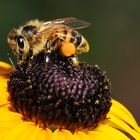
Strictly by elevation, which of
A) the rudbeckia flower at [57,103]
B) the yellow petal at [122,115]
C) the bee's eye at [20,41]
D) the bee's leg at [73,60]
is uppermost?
the bee's eye at [20,41]

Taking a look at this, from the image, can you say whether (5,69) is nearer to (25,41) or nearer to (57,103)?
(25,41)

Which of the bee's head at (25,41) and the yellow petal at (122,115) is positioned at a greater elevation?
the bee's head at (25,41)

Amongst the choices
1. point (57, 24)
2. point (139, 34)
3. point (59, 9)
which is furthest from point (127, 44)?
point (57, 24)

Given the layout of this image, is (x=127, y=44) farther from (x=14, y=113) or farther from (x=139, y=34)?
(x=14, y=113)

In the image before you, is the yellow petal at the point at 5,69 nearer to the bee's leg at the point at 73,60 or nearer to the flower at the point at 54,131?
the flower at the point at 54,131

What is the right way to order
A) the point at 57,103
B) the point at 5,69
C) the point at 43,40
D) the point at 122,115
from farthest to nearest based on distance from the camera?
the point at 5,69 < the point at 122,115 < the point at 43,40 < the point at 57,103

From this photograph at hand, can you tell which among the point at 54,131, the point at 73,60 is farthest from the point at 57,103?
the point at 73,60

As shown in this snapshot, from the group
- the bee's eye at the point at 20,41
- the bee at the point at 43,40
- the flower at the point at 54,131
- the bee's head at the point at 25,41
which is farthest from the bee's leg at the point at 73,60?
the flower at the point at 54,131

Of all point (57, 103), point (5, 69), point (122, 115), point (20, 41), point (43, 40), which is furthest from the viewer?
point (5, 69)
